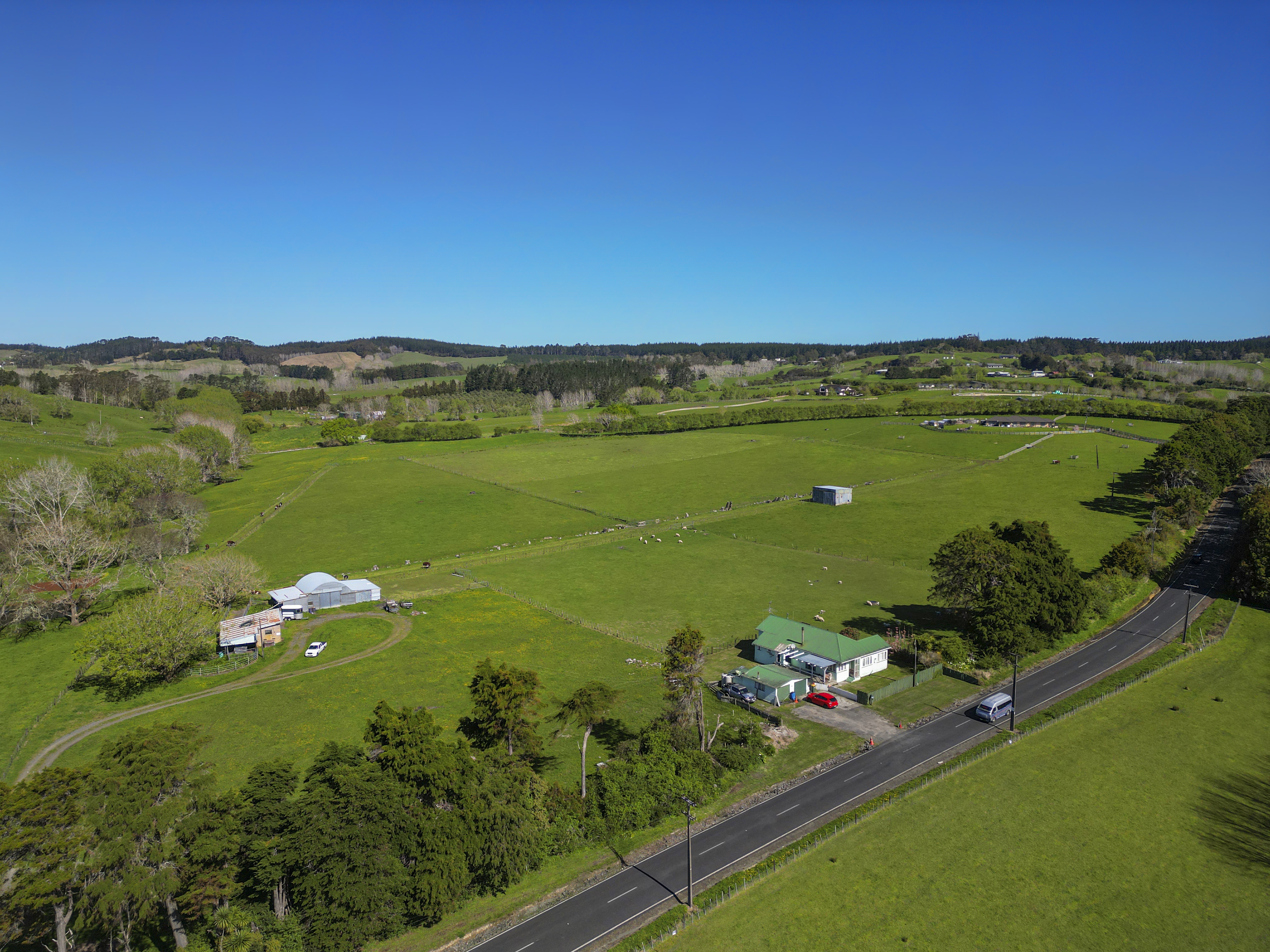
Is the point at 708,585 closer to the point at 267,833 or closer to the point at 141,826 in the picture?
the point at 267,833

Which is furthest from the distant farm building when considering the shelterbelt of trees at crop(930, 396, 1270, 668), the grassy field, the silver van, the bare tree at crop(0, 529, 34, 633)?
the bare tree at crop(0, 529, 34, 633)

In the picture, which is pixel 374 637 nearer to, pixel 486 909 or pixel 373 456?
pixel 486 909

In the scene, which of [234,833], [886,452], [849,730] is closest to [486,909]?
[234,833]

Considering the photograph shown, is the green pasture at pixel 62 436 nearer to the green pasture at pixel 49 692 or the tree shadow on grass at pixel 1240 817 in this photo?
the green pasture at pixel 49 692

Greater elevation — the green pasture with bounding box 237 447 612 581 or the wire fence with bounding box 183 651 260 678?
the green pasture with bounding box 237 447 612 581

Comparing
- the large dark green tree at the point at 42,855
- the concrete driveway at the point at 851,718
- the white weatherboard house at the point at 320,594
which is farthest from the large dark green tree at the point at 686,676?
the white weatherboard house at the point at 320,594

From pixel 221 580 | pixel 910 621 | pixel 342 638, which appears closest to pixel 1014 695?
pixel 910 621

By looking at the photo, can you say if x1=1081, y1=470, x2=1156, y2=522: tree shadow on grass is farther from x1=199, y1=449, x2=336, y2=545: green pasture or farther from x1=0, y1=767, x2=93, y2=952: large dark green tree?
x1=199, y1=449, x2=336, y2=545: green pasture
